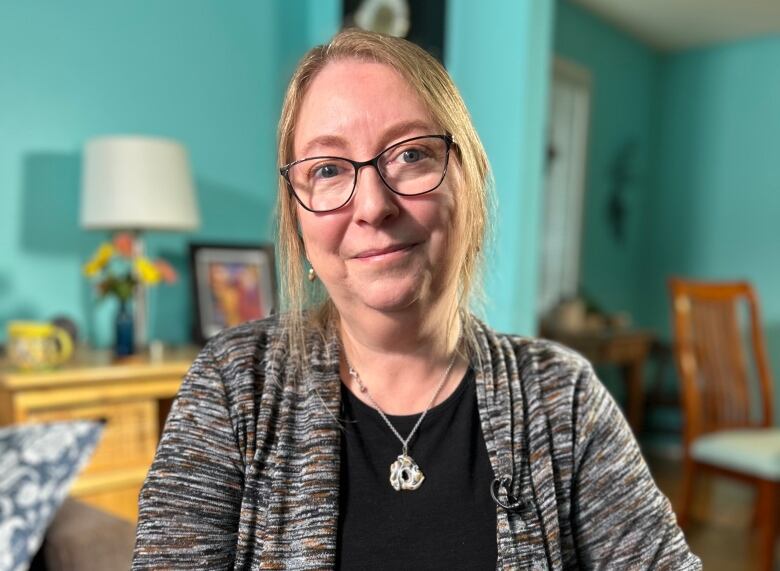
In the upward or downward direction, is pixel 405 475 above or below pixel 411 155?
below

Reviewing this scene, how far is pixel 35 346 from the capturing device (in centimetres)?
202

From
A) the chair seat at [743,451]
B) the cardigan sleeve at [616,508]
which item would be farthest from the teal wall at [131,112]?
the chair seat at [743,451]

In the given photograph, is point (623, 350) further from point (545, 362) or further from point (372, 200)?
point (372, 200)

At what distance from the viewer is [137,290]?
101 inches

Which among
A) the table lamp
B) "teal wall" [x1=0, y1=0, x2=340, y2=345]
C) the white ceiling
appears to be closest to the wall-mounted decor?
"teal wall" [x1=0, y1=0, x2=340, y2=345]

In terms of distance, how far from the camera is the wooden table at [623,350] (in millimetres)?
3956

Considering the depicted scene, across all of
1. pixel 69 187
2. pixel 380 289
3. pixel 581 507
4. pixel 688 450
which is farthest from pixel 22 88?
pixel 688 450

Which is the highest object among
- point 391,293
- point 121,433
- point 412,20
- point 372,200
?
point 412,20

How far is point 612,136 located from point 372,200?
4312 millimetres

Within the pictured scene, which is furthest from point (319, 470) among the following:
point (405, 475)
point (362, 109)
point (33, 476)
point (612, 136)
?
point (612, 136)

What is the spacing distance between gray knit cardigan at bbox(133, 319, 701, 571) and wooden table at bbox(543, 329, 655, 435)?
9.70ft

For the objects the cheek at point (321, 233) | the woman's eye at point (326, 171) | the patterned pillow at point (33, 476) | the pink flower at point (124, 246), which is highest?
the woman's eye at point (326, 171)

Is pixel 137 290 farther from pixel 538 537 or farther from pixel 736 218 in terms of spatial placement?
pixel 736 218

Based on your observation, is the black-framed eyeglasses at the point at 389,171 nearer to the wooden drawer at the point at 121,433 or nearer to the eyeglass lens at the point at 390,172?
the eyeglass lens at the point at 390,172
